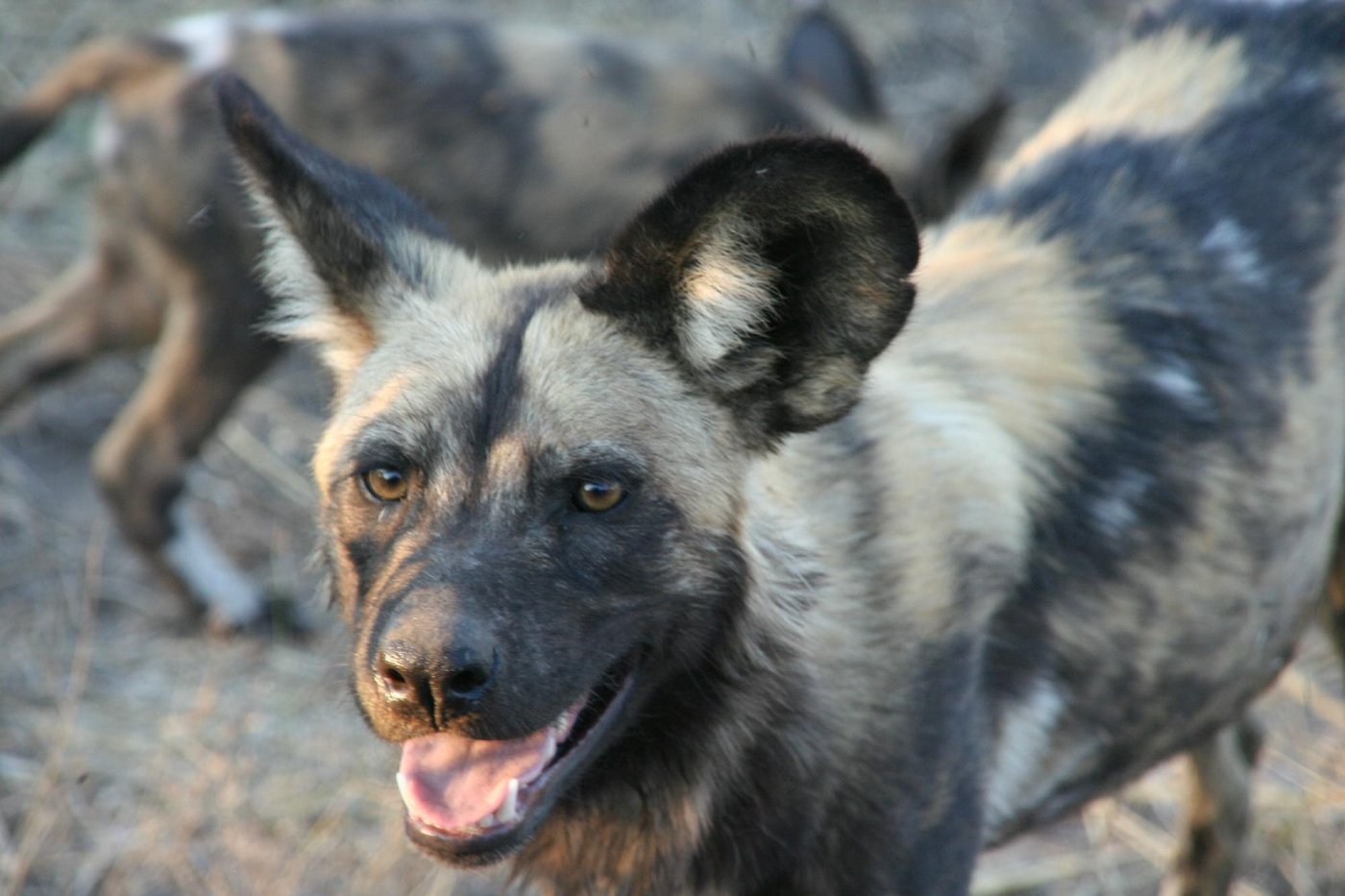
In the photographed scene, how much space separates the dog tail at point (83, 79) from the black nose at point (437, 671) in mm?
3067

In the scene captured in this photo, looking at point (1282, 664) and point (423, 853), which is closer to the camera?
point (423, 853)

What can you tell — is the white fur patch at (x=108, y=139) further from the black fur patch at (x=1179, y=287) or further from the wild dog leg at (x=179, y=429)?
the black fur patch at (x=1179, y=287)

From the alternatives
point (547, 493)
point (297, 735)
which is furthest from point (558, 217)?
point (547, 493)

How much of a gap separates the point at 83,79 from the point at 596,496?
3028mm

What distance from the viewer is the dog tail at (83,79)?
4.36 m

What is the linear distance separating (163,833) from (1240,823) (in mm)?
2193

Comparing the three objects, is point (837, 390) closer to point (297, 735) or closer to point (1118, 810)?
point (1118, 810)

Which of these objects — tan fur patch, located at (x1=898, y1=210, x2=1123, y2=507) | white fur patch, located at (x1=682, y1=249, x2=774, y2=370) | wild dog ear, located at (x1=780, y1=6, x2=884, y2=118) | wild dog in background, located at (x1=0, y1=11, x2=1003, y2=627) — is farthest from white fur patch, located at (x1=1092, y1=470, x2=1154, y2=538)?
wild dog ear, located at (x1=780, y1=6, x2=884, y2=118)

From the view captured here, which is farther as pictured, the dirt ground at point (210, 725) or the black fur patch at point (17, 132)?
the black fur patch at point (17, 132)

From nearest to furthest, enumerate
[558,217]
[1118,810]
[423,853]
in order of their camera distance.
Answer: [423,853] < [1118,810] < [558,217]

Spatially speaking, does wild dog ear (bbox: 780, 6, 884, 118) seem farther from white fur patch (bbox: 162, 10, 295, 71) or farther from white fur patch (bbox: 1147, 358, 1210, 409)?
white fur patch (bbox: 1147, 358, 1210, 409)

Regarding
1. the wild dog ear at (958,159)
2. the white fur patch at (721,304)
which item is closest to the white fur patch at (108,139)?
the wild dog ear at (958,159)

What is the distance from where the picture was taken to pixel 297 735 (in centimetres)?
379

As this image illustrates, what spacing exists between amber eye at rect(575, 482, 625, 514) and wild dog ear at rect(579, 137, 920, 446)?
0.68ft
